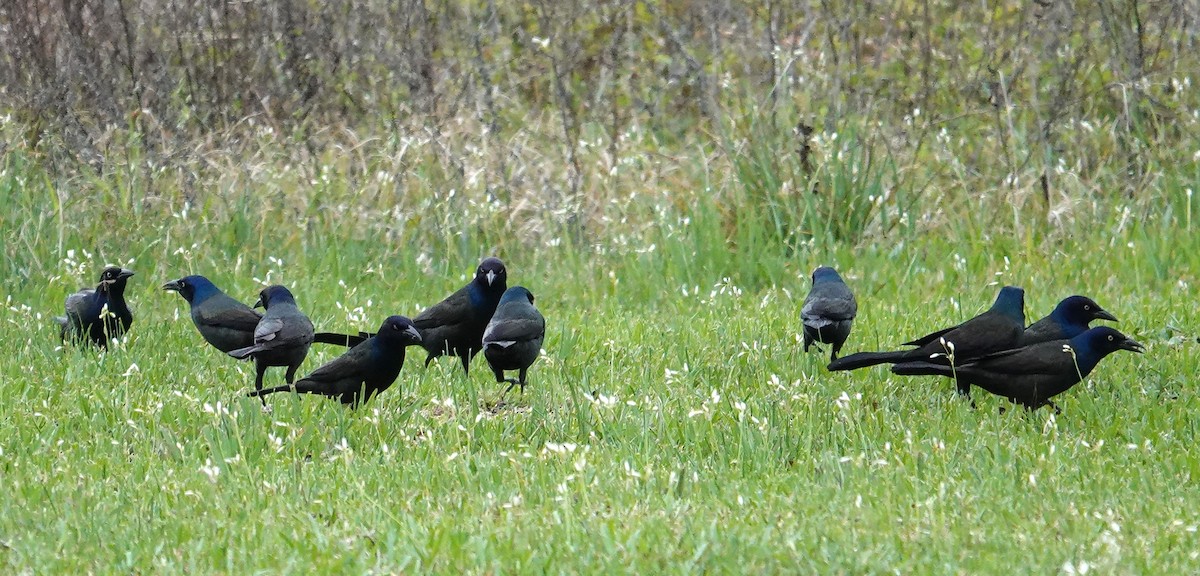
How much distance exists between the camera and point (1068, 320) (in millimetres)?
6523

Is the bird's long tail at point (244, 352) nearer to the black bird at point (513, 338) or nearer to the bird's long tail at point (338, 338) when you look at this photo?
the bird's long tail at point (338, 338)

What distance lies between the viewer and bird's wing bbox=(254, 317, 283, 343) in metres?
6.26

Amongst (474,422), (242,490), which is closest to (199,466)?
(242,490)

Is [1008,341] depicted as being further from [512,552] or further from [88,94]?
[88,94]

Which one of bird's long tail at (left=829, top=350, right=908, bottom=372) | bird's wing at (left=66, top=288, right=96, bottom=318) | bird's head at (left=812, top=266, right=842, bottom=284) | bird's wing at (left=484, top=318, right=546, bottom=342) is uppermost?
bird's head at (left=812, top=266, right=842, bottom=284)

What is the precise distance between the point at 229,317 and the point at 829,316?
9.15 feet

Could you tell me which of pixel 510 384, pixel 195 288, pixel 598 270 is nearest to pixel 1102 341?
pixel 510 384

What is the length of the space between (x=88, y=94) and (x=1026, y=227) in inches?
281

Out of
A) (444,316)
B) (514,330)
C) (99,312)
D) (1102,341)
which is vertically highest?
(1102,341)

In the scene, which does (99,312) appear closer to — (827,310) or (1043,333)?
(827,310)

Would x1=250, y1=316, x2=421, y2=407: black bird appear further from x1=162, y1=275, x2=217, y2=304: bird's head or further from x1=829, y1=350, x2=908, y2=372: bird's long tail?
x1=829, y1=350, x2=908, y2=372: bird's long tail

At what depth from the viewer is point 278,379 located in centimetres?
677

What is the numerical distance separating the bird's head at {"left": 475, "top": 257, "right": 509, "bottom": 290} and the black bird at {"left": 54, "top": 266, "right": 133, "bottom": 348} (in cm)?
178

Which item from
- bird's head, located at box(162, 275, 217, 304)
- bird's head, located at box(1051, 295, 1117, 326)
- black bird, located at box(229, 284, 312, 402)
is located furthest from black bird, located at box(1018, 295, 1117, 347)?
bird's head, located at box(162, 275, 217, 304)
